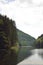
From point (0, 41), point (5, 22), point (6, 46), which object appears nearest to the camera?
point (0, 41)

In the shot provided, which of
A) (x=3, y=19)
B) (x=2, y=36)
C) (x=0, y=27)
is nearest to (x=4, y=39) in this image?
(x=2, y=36)

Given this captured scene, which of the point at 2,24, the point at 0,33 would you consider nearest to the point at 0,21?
the point at 2,24

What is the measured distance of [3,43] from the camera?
104812 mm

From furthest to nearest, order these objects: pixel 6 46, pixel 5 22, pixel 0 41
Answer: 1. pixel 5 22
2. pixel 6 46
3. pixel 0 41

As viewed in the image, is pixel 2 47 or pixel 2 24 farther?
pixel 2 24

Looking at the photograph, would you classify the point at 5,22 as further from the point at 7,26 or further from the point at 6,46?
the point at 6,46

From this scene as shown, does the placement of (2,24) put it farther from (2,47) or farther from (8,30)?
Result: (2,47)

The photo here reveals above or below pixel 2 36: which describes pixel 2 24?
above

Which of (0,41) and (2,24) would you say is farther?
(2,24)

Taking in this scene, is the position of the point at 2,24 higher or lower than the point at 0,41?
higher

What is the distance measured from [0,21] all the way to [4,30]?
16.5ft

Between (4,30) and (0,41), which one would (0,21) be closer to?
(4,30)

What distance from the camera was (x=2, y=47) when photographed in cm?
10750

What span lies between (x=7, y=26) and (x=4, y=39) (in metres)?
18.1
